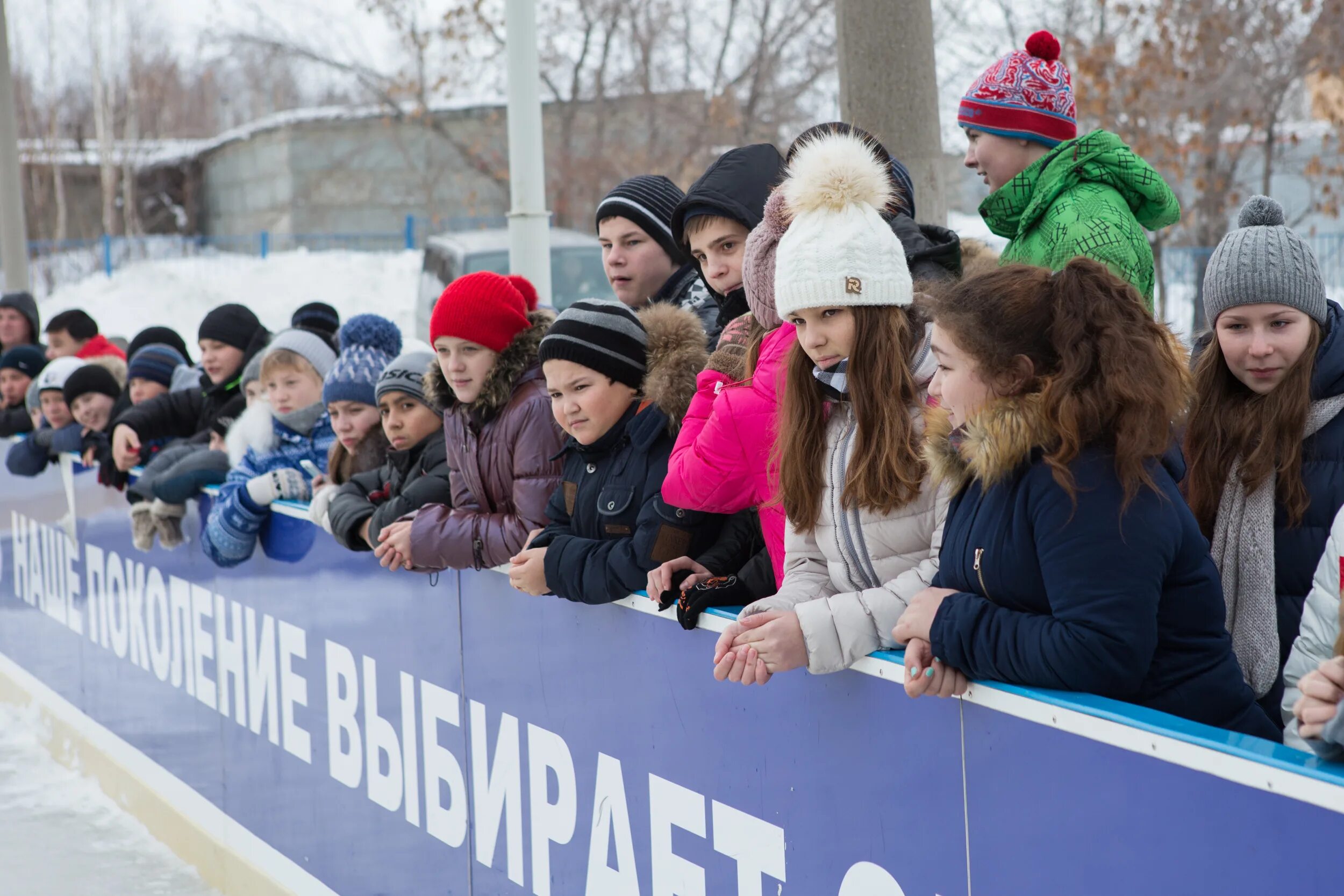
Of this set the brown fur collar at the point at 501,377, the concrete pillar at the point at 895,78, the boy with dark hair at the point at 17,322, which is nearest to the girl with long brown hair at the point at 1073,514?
the brown fur collar at the point at 501,377

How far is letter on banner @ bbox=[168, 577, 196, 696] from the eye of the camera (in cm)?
510

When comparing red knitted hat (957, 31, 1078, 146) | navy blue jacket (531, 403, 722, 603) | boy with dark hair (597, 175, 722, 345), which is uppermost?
red knitted hat (957, 31, 1078, 146)

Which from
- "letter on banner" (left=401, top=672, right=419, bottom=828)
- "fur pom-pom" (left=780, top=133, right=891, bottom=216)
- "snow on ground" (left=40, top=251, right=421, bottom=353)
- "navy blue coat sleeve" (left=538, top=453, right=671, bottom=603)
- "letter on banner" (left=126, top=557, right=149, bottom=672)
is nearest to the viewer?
"fur pom-pom" (left=780, top=133, right=891, bottom=216)

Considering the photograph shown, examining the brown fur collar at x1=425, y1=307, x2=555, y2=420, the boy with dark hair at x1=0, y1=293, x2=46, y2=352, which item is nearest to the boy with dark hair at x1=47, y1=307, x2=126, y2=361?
the boy with dark hair at x1=0, y1=293, x2=46, y2=352

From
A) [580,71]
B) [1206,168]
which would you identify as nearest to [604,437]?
[1206,168]

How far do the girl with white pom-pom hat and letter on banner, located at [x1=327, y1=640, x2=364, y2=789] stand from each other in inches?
74.5

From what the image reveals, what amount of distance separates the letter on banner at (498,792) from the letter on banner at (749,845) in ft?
2.65

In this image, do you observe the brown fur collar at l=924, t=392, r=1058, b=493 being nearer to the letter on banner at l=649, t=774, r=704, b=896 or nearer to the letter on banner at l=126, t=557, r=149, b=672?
the letter on banner at l=649, t=774, r=704, b=896

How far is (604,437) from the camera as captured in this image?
10.3 ft

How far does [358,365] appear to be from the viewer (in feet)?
14.1

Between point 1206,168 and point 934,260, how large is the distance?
39.9 feet

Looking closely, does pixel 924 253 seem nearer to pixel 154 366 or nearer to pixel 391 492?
pixel 391 492

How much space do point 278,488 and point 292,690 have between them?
68 centimetres

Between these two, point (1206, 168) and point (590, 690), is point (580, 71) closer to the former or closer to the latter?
point (1206, 168)
